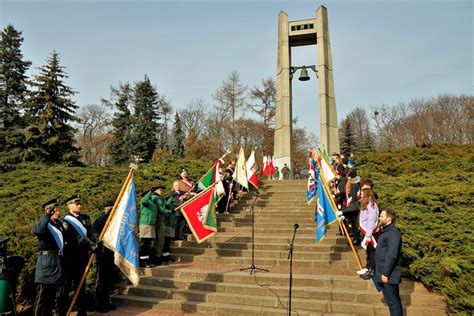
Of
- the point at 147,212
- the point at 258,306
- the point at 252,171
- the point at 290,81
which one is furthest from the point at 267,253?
the point at 290,81

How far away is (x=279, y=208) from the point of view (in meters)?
12.5

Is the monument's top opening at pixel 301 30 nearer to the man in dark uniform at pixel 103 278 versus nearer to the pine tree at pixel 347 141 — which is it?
the pine tree at pixel 347 141

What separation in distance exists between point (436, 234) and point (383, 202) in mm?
2874

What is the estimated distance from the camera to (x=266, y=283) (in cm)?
670

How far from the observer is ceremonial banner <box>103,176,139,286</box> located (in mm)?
5902

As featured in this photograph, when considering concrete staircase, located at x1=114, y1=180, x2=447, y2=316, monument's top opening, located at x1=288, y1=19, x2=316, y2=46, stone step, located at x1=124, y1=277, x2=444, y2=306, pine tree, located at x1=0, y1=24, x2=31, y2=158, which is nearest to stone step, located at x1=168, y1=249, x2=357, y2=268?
concrete staircase, located at x1=114, y1=180, x2=447, y2=316

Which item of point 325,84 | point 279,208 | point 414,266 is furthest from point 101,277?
point 325,84

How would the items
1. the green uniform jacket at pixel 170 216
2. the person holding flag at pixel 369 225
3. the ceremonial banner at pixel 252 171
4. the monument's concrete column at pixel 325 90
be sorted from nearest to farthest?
the person holding flag at pixel 369 225 → the green uniform jacket at pixel 170 216 → the ceremonial banner at pixel 252 171 → the monument's concrete column at pixel 325 90

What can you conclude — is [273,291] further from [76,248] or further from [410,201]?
[410,201]

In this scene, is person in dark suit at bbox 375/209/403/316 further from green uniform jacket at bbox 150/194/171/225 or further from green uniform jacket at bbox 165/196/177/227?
green uniform jacket at bbox 165/196/177/227

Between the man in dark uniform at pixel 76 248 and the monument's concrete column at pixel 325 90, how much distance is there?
58.1 ft

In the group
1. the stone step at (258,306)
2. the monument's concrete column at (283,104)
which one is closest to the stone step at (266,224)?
the stone step at (258,306)

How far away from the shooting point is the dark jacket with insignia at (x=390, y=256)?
15.0 feet

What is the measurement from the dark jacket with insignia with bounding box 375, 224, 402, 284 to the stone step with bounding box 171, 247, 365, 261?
3.25 metres
